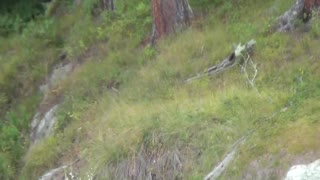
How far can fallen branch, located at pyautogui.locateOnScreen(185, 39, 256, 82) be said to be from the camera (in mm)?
8742

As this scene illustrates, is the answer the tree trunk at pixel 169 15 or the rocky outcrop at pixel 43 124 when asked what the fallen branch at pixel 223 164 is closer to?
the tree trunk at pixel 169 15

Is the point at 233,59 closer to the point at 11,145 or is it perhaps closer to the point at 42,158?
the point at 42,158

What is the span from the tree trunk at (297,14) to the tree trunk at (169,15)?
5.81ft

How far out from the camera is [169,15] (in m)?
10.2

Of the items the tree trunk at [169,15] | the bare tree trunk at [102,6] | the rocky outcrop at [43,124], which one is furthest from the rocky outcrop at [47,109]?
the tree trunk at [169,15]

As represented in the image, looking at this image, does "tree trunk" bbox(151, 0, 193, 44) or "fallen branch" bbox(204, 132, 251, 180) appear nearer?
"fallen branch" bbox(204, 132, 251, 180)

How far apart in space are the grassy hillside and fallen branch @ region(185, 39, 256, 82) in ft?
0.35

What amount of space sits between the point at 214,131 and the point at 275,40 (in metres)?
2.07

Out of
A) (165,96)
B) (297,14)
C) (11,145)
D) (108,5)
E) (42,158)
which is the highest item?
(297,14)

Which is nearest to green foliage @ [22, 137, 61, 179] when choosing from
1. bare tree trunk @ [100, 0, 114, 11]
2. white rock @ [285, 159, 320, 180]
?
bare tree trunk @ [100, 0, 114, 11]

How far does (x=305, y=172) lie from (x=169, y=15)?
4692 millimetres

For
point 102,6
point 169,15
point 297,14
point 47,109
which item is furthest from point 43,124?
point 297,14

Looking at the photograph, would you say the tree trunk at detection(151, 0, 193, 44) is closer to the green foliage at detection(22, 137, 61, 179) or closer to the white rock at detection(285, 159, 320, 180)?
the green foliage at detection(22, 137, 61, 179)

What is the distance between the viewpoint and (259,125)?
7.19 m
